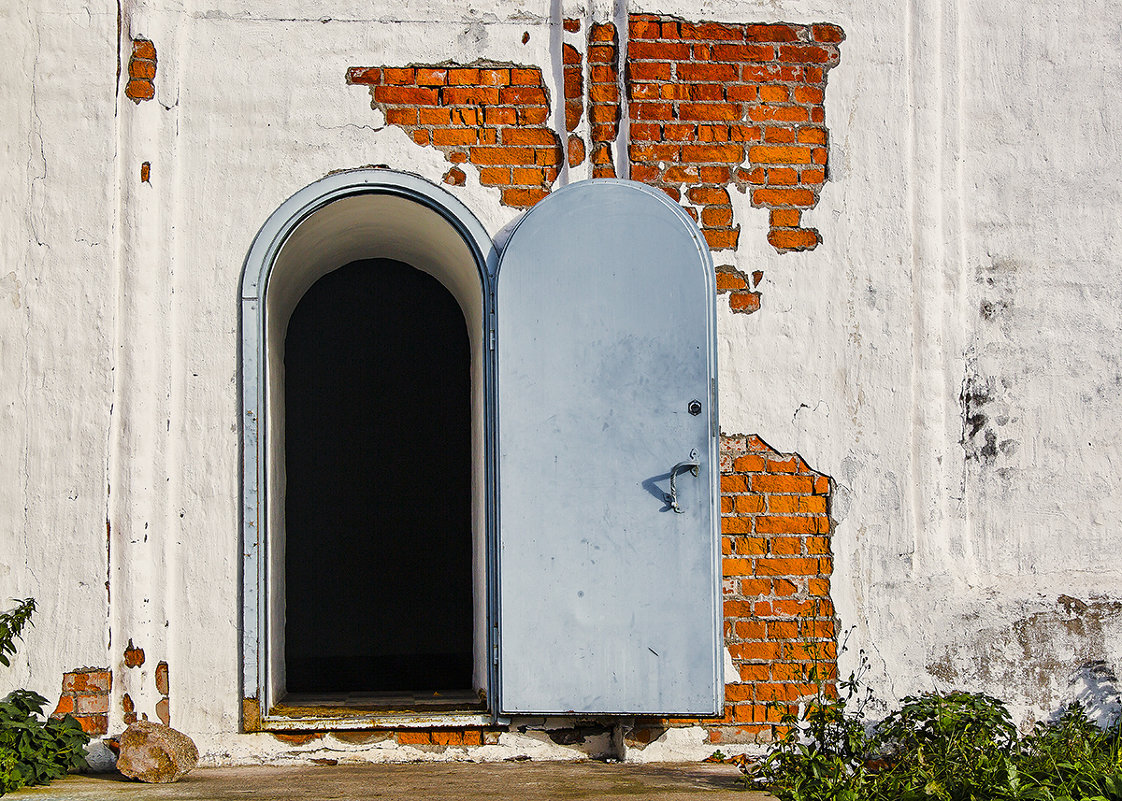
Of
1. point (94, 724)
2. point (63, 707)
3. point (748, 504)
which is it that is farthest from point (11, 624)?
point (748, 504)

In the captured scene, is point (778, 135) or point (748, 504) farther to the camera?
point (778, 135)

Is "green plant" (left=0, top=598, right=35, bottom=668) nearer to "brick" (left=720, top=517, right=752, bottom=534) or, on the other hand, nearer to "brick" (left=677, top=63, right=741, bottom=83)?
"brick" (left=720, top=517, right=752, bottom=534)

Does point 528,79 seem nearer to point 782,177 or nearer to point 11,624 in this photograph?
point 782,177

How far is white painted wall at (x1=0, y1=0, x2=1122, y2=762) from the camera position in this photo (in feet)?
14.3

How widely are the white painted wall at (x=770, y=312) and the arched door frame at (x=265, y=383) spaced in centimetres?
6

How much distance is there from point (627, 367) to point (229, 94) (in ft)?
6.51

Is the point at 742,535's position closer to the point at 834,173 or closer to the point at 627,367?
the point at 627,367

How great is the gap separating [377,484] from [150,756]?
2.59 metres

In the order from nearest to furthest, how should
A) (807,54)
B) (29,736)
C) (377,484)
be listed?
(29,736), (807,54), (377,484)

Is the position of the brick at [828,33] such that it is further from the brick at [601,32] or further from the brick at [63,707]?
the brick at [63,707]

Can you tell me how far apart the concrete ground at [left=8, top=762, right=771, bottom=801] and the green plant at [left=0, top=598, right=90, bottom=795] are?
69mm

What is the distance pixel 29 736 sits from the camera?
4086mm

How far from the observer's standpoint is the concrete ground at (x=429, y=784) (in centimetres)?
382

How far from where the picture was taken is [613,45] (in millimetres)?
4621
